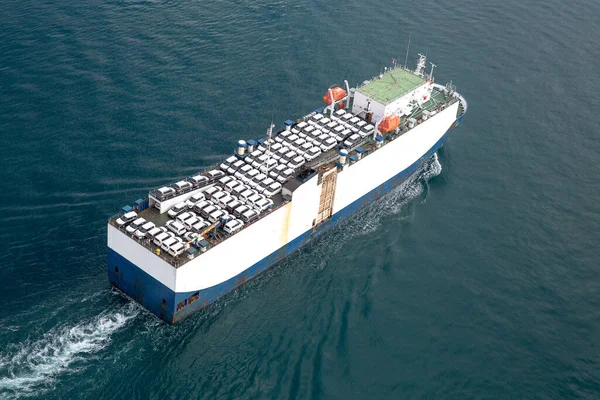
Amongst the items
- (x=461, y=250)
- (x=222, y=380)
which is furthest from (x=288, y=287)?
(x=461, y=250)

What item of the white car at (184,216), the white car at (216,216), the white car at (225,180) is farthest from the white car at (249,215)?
the white car at (225,180)

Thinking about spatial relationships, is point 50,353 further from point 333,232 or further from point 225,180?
point 333,232

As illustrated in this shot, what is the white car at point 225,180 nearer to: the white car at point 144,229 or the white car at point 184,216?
the white car at point 184,216

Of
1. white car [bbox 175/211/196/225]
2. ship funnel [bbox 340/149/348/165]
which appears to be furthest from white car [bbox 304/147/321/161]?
white car [bbox 175/211/196/225]

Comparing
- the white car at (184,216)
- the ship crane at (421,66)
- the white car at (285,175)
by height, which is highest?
the ship crane at (421,66)

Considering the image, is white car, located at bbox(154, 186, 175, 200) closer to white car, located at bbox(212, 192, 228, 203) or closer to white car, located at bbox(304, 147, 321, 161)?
white car, located at bbox(212, 192, 228, 203)

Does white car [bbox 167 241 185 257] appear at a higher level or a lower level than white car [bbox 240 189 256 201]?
lower
